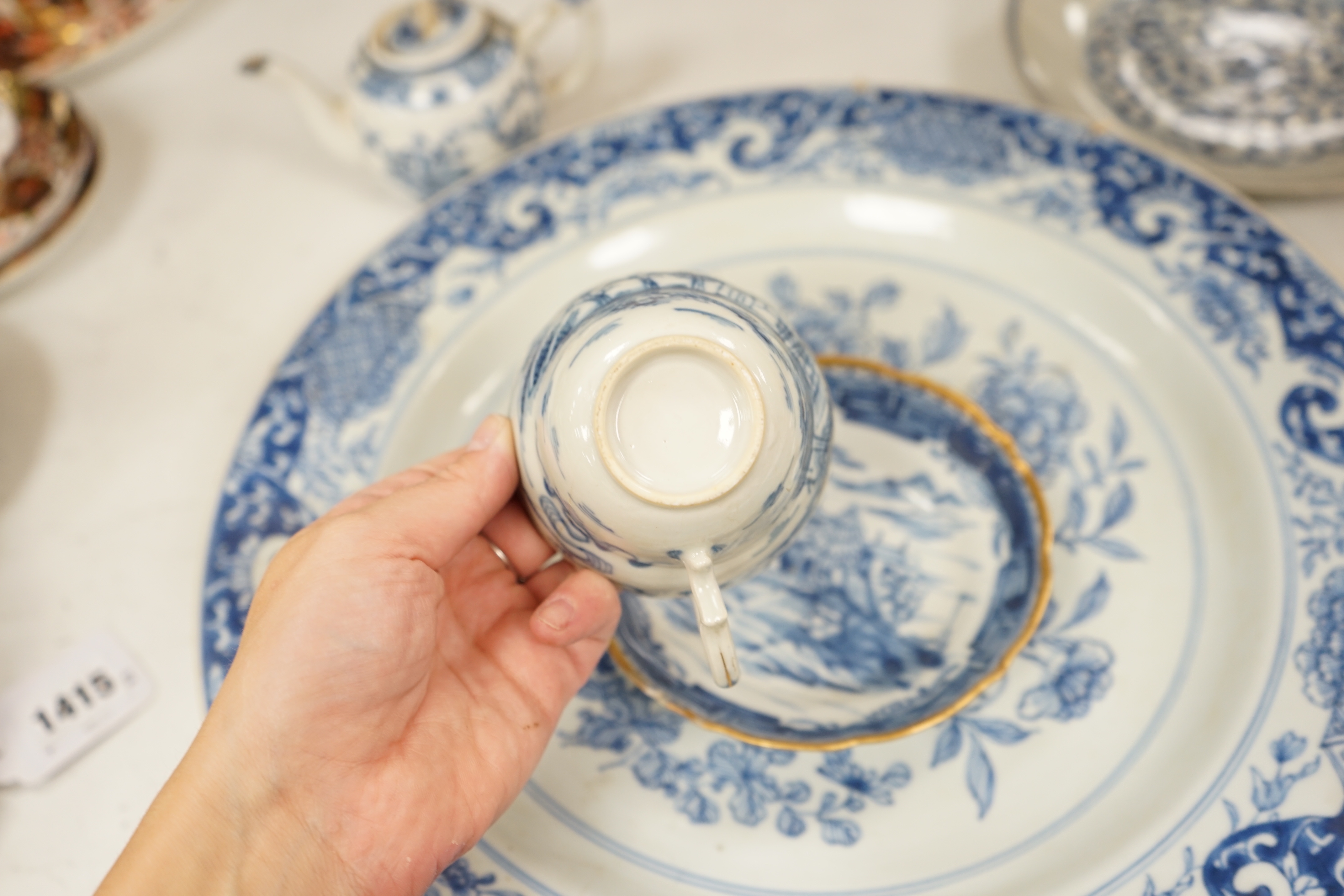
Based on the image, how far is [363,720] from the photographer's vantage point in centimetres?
72

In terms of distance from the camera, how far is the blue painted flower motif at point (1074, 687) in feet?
2.70

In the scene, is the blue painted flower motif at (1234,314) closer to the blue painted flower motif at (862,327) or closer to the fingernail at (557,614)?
the blue painted flower motif at (862,327)

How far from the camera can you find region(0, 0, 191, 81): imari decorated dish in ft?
4.65

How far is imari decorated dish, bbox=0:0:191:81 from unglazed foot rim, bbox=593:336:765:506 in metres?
1.28

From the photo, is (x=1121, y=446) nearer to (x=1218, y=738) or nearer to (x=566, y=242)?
(x=1218, y=738)

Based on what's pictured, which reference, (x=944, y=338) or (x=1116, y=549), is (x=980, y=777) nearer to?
(x=1116, y=549)

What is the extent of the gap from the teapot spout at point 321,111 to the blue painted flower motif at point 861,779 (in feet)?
3.02

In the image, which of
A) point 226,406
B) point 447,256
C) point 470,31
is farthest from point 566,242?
point 226,406

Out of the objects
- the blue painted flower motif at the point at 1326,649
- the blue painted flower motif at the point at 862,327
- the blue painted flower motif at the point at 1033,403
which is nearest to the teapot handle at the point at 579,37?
the blue painted flower motif at the point at 862,327

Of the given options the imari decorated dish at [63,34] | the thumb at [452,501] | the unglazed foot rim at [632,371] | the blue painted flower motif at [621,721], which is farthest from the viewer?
the imari decorated dish at [63,34]

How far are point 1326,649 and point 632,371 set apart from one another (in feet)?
2.06

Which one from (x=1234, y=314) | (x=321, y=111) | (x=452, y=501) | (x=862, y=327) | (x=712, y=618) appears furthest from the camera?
(x=321, y=111)

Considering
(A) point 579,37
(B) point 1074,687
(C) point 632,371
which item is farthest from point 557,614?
(A) point 579,37

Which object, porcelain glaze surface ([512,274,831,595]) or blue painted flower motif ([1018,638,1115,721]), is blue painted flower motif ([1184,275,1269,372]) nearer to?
blue painted flower motif ([1018,638,1115,721])
